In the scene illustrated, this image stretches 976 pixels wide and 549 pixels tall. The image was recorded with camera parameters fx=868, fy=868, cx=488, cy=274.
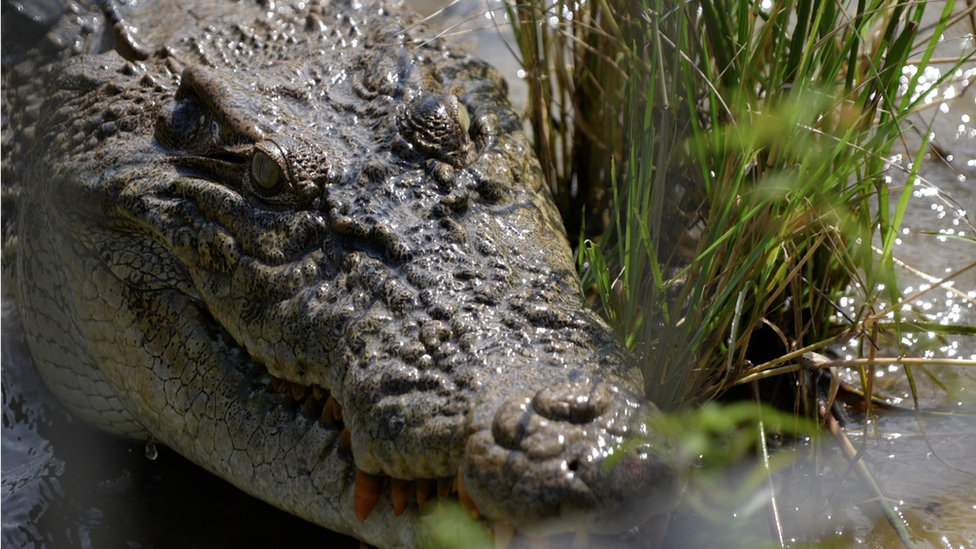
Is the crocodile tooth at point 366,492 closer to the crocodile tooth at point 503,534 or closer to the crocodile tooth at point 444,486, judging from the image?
the crocodile tooth at point 444,486

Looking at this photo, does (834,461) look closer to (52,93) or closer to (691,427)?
(691,427)

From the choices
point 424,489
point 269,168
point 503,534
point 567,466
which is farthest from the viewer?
point 269,168

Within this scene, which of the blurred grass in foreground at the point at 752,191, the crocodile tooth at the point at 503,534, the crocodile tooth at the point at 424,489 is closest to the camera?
the crocodile tooth at the point at 503,534

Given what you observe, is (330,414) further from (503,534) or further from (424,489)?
(503,534)

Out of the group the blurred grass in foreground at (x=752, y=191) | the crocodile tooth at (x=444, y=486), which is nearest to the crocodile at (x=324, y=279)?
the crocodile tooth at (x=444, y=486)

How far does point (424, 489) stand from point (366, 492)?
6.8 inches

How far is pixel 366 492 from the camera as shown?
195cm

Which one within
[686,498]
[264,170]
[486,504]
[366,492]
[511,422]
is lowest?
[686,498]

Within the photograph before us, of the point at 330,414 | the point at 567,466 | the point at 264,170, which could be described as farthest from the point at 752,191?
the point at 264,170

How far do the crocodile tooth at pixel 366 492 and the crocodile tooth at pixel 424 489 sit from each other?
0.45 feet

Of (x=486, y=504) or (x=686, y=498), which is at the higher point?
(x=486, y=504)

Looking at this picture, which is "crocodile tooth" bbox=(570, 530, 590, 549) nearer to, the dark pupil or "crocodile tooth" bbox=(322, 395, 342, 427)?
"crocodile tooth" bbox=(322, 395, 342, 427)

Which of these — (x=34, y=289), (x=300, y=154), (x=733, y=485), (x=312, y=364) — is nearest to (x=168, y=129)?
(x=300, y=154)

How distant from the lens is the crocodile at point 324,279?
5.65ft
